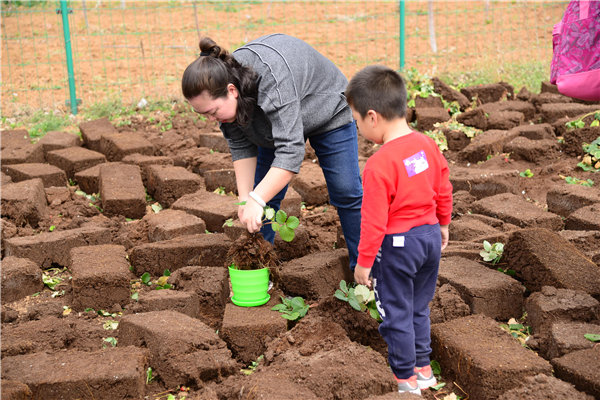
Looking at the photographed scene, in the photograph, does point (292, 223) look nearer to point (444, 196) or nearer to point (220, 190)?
point (444, 196)

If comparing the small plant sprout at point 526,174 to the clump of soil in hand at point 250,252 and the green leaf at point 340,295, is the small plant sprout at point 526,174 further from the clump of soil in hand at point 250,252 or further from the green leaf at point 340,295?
the clump of soil in hand at point 250,252

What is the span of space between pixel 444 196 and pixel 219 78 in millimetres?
1230

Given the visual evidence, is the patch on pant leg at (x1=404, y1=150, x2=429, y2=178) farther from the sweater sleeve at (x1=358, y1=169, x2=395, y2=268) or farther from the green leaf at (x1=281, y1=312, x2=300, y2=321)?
the green leaf at (x1=281, y1=312, x2=300, y2=321)

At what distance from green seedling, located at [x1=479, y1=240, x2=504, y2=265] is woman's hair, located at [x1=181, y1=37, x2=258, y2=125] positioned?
73.4 inches

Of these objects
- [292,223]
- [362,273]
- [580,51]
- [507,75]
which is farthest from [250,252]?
[507,75]

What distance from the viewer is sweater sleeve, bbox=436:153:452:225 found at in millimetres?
2637

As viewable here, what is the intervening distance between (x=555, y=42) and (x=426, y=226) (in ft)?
5.07

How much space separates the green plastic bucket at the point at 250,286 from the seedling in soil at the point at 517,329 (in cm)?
141

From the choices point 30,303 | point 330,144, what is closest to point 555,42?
point 330,144

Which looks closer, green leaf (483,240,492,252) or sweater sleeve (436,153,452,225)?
sweater sleeve (436,153,452,225)

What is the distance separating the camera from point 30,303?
358cm

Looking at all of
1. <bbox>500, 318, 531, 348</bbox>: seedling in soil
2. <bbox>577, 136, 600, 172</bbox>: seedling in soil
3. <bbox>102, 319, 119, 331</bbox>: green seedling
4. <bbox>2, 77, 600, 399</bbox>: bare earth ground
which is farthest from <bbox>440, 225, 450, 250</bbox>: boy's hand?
<bbox>577, 136, 600, 172</bbox>: seedling in soil

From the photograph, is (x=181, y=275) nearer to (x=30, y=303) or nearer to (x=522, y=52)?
(x=30, y=303)

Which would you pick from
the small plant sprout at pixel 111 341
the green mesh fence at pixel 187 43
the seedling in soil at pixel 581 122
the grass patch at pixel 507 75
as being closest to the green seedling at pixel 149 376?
the small plant sprout at pixel 111 341
